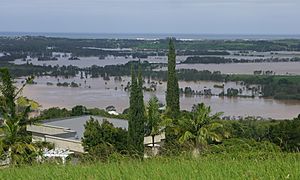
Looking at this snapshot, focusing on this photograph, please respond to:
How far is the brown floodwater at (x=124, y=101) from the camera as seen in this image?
42375 millimetres

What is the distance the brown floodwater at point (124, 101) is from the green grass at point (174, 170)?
34996 millimetres

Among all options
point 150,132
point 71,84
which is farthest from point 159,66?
point 150,132

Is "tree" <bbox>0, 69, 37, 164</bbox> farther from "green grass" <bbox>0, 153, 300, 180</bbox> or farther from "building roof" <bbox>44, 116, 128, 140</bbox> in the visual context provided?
"building roof" <bbox>44, 116, 128, 140</bbox>

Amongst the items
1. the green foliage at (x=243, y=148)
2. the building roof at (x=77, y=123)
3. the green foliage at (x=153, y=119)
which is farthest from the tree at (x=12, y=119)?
the building roof at (x=77, y=123)

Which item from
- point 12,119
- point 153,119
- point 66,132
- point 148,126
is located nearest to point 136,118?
point 153,119

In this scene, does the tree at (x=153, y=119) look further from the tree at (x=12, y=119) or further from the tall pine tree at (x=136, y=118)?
the tree at (x=12, y=119)

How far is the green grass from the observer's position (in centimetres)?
375

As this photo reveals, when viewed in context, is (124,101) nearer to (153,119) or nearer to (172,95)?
(172,95)

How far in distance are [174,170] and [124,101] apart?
43.5 m

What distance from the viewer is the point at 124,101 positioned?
47.6 m

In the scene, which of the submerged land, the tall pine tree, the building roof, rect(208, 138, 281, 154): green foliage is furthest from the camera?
the building roof

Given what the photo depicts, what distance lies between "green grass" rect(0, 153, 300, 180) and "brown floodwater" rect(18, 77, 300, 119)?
34996mm

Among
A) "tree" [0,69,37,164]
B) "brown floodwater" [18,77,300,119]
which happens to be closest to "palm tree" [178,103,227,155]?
"tree" [0,69,37,164]

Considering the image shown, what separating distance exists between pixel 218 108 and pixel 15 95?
34482mm
